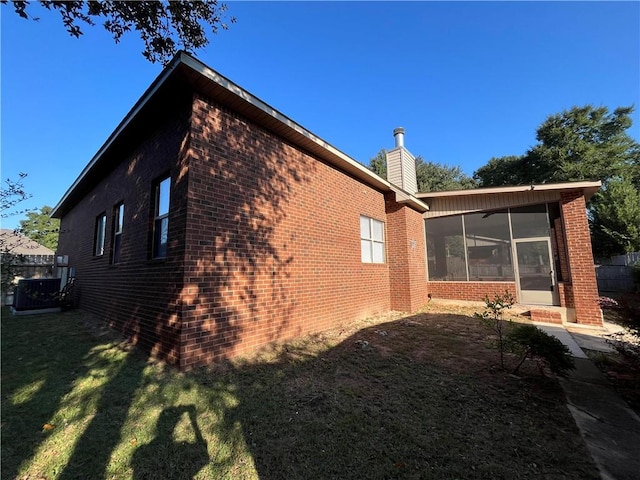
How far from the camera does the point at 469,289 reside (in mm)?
10875

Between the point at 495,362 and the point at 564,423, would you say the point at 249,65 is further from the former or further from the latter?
the point at 564,423

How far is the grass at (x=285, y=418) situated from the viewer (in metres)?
2.41

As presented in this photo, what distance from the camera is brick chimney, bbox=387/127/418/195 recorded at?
12130mm

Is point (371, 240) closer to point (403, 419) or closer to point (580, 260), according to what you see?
point (580, 260)

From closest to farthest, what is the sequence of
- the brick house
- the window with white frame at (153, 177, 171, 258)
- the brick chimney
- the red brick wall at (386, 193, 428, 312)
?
the brick house → the window with white frame at (153, 177, 171, 258) → the red brick wall at (386, 193, 428, 312) → the brick chimney

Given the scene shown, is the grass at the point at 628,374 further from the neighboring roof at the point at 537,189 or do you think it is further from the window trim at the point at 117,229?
the window trim at the point at 117,229

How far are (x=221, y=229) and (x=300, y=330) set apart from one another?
2.84 meters

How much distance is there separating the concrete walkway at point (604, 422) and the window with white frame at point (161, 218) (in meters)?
6.41

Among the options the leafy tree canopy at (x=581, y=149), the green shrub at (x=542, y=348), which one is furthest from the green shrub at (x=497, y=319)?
the leafy tree canopy at (x=581, y=149)

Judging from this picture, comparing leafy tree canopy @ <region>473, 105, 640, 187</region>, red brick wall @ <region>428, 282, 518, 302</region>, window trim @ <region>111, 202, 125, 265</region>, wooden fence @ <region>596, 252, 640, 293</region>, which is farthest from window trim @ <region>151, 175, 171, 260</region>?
leafy tree canopy @ <region>473, 105, 640, 187</region>

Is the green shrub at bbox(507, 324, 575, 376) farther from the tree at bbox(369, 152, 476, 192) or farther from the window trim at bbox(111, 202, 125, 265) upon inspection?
the tree at bbox(369, 152, 476, 192)

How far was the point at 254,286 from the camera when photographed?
5.39m

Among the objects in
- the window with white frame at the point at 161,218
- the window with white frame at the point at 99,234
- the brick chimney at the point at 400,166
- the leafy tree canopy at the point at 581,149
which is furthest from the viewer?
the leafy tree canopy at the point at 581,149

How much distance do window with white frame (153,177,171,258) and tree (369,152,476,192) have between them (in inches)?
1155
